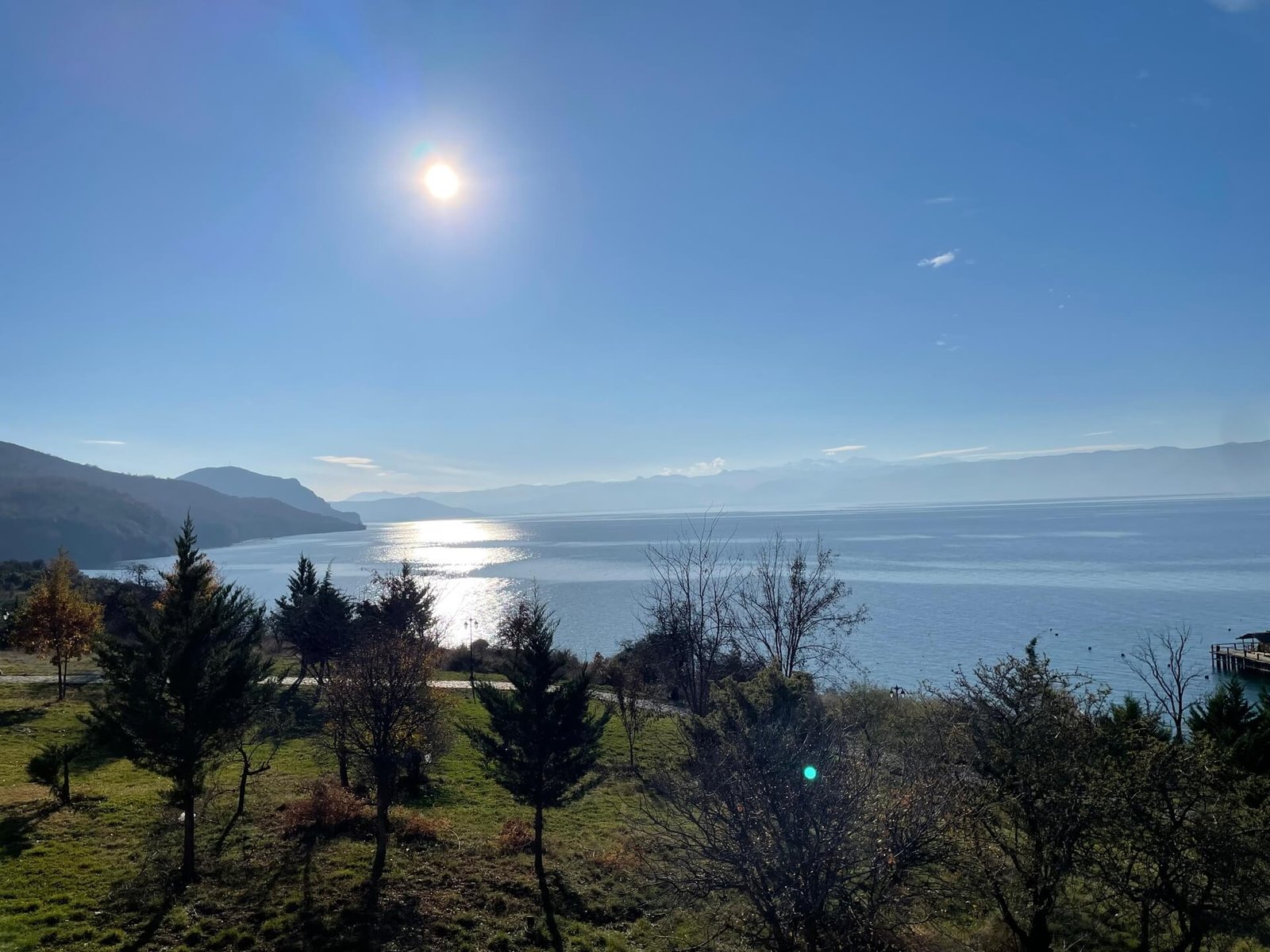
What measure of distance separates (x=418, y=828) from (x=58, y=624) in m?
27.5

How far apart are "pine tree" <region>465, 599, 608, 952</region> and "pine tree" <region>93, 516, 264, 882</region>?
673 cm

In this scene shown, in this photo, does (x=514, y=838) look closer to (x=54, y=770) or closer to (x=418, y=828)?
(x=418, y=828)

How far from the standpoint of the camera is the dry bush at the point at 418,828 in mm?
20938

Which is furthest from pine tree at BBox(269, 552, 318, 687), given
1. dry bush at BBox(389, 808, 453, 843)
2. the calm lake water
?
the calm lake water

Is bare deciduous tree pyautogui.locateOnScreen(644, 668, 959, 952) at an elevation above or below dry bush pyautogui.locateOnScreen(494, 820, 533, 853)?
above

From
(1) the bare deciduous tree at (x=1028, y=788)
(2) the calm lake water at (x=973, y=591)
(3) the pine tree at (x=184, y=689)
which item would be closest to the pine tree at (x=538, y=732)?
(3) the pine tree at (x=184, y=689)

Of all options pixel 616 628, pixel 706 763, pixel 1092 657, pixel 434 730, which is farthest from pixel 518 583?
pixel 706 763

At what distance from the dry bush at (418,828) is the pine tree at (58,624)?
23.6 metres

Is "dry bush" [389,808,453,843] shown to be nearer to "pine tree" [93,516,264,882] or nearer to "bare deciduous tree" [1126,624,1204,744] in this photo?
"pine tree" [93,516,264,882]

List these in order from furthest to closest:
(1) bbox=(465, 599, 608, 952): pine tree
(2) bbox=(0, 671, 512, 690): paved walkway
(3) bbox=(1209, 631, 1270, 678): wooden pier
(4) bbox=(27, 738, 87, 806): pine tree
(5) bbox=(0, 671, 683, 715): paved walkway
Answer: (3) bbox=(1209, 631, 1270, 678): wooden pier, (5) bbox=(0, 671, 683, 715): paved walkway, (2) bbox=(0, 671, 512, 690): paved walkway, (4) bbox=(27, 738, 87, 806): pine tree, (1) bbox=(465, 599, 608, 952): pine tree

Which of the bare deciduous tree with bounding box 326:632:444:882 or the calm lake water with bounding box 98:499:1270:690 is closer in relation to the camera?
the bare deciduous tree with bounding box 326:632:444:882

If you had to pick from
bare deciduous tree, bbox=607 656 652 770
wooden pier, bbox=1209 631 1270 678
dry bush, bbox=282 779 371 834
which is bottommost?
wooden pier, bbox=1209 631 1270 678

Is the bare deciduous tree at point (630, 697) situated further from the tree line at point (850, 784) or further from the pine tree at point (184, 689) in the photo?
the pine tree at point (184, 689)

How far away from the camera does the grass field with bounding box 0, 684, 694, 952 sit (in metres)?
14.6
